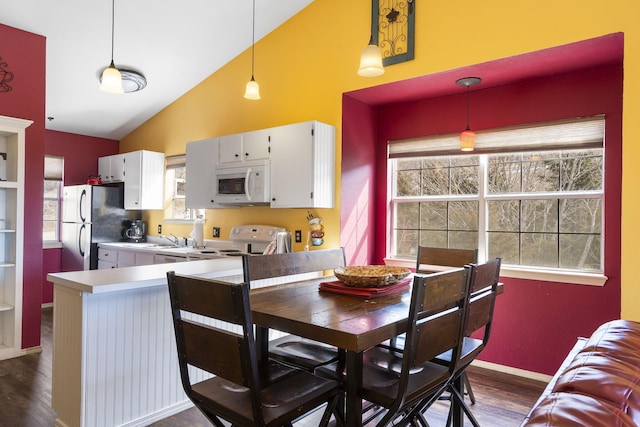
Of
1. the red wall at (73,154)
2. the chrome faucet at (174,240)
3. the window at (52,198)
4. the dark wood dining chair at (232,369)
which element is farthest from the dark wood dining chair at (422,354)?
the window at (52,198)

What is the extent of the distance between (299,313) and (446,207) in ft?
7.94

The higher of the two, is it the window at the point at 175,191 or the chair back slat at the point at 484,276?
the window at the point at 175,191

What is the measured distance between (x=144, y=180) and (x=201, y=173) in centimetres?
124

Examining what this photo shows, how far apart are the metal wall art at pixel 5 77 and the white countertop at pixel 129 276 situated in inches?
84.1

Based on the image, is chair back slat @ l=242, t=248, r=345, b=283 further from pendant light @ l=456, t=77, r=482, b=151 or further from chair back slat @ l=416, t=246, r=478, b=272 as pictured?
pendant light @ l=456, t=77, r=482, b=151

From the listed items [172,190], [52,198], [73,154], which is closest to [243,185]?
[172,190]

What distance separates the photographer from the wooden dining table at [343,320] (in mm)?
1415

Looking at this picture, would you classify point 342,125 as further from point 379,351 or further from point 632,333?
point 632,333

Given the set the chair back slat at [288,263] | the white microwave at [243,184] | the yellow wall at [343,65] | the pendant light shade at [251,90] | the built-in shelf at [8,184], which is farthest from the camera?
the white microwave at [243,184]

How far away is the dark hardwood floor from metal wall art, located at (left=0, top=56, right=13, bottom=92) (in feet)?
7.24

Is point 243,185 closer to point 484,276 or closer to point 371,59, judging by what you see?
point 371,59

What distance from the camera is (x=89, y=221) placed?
209 inches

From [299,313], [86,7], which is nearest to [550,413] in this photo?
[299,313]

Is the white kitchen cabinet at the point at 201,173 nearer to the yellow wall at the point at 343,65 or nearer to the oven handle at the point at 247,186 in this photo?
the yellow wall at the point at 343,65
